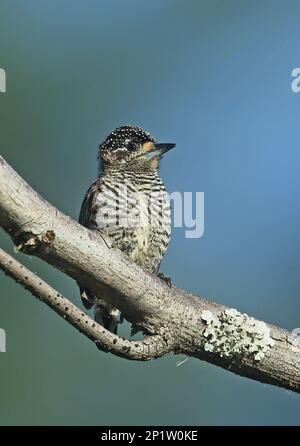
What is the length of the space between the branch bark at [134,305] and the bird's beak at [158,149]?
5.84ft

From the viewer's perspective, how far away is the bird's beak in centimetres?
450

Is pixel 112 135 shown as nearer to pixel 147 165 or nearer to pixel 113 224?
pixel 147 165

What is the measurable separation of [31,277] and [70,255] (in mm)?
245

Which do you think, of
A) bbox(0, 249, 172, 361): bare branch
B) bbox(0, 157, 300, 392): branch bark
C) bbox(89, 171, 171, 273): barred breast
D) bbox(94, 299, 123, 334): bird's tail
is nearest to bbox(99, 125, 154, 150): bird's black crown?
bbox(89, 171, 171, 273): barred breast

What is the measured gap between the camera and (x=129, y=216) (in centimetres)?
404

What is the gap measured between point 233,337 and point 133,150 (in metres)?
2.06

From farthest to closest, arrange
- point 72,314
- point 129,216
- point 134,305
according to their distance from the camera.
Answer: point 129,216
point 134,305
point 72,314

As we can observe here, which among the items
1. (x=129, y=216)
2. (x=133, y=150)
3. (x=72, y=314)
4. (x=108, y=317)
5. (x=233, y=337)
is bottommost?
(x=72, y=314)

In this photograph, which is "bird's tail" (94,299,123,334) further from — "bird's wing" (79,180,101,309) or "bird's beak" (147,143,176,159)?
"bird's beak" (147,143,176,159)

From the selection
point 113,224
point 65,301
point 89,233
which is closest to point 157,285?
point 89,233

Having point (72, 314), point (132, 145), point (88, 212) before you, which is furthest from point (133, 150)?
point (72, 314)

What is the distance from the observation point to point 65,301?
231 centimetres

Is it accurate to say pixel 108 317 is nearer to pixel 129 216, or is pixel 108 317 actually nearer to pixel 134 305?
pixel 129 216

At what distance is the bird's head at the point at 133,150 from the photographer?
14.8 feet
